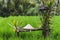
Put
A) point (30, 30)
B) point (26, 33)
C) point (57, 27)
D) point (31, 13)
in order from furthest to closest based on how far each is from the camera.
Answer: point (31, 13), point (57, 27), point (26, 33), point (30, 30)

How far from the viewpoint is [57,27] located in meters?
6.66

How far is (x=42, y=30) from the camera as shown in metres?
5.97

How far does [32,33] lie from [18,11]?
458 inches

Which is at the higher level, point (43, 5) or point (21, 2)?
point (43, 5)

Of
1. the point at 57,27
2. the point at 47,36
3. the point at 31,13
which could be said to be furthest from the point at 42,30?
Result: the point at 31,13

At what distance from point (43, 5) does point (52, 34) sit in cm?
69

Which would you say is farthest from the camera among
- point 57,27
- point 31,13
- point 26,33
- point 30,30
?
point 31,13

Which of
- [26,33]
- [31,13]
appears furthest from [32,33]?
[31,13]

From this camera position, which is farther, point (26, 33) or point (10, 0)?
point (10, 0)

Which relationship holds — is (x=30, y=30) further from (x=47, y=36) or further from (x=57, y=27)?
(x=57, y=27)

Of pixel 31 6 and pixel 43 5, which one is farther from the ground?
pixel 43 5

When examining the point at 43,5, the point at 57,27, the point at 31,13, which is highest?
the point at 43,5

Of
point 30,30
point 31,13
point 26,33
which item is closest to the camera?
point 30,30

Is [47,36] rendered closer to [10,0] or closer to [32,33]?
[32,33]
